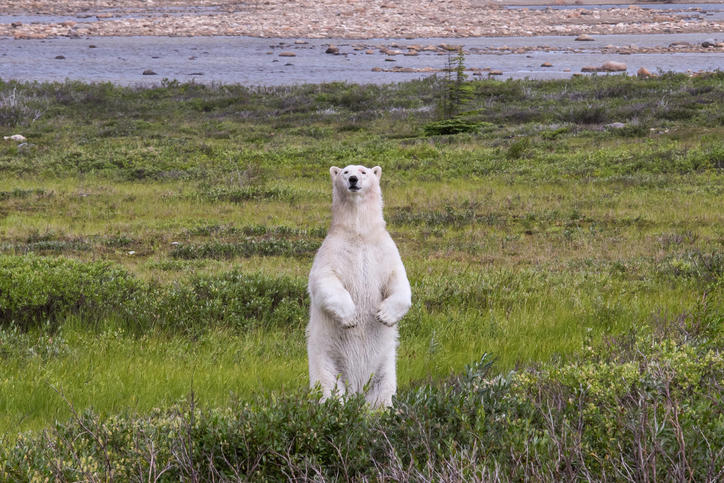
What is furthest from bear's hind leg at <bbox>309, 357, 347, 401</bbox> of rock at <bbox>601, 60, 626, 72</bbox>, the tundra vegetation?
rock at <bbox>601, 60, 626, 72</bbox>

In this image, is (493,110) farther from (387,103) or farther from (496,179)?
(496,179)

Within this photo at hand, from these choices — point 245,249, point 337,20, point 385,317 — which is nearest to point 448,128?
point 245,249

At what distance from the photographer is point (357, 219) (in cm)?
508

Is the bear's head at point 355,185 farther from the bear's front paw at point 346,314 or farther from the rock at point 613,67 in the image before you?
the rock at point 613,67

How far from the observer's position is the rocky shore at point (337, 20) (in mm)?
108000

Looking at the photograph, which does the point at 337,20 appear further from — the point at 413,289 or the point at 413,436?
the point at 413,436

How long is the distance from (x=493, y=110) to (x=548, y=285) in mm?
29240

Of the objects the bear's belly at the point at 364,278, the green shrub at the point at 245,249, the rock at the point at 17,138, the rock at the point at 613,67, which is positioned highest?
the bear's belly at the point at 364,278

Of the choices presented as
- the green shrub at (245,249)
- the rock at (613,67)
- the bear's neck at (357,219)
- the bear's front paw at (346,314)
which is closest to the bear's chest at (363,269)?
the bear's neck at (357,219)

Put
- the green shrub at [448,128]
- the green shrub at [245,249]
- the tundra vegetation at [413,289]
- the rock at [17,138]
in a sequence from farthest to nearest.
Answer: the green shrub at [448,128], the rock at [17,138], the green shrub at [245,249], the tundra vegetation at [413,289]

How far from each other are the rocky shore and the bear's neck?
10488cm

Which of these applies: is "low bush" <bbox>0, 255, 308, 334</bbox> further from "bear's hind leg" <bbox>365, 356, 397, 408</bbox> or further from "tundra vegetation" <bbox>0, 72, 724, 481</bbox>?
"bear's hind leg" <bbox>365, 356, 397, 408</bbox>

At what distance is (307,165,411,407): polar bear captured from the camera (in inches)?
196

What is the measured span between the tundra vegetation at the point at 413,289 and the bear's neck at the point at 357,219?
3.90 ft
